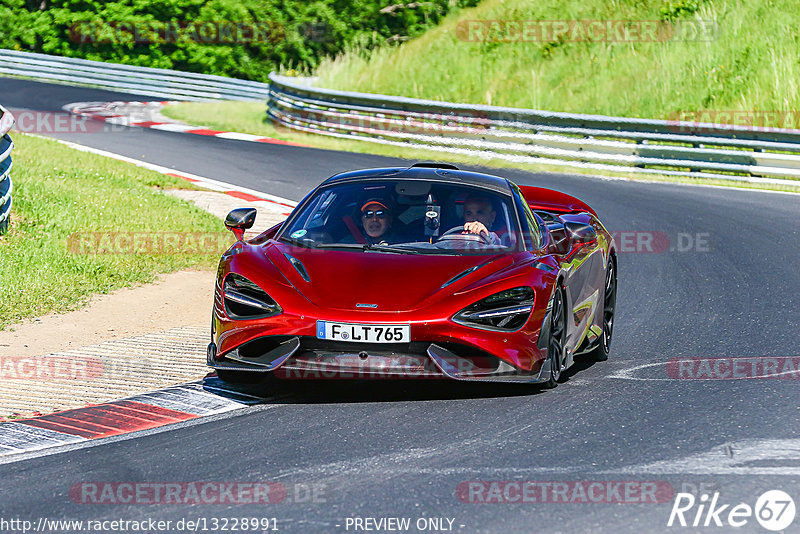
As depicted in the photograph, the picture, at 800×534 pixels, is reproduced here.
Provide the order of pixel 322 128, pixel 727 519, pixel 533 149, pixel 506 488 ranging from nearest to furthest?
pixel 727 519, pixel 506 488, pixel 533 149, pixel 322 128

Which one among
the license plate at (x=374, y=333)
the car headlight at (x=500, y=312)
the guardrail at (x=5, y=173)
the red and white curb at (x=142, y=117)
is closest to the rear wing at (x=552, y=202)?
the car headlight at (x=500, y=312)

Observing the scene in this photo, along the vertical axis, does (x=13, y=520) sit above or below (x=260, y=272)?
below

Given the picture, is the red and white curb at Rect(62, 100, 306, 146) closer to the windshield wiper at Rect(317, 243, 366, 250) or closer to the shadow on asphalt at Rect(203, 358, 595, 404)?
the windshield wiper at Rect(317, 243, 366, 250)

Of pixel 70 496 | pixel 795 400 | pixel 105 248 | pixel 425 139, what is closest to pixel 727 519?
pixel 795 400

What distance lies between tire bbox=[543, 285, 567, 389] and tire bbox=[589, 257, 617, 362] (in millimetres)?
1230

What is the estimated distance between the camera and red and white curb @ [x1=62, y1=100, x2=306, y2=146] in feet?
84.3

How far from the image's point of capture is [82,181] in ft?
55.9

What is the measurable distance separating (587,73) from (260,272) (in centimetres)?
2287

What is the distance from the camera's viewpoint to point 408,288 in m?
6.90

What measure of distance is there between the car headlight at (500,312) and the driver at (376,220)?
123 cm

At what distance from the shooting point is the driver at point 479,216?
25.6 feet

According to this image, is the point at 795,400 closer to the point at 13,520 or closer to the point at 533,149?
the point at 13,520

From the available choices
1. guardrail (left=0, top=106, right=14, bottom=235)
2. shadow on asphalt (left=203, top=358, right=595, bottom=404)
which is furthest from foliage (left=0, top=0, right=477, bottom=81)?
shadow on asphalt (left=203, top=358, right=595, bottom=404)

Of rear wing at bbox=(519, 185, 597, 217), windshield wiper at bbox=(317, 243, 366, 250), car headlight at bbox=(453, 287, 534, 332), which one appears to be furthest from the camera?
rear wing at bbox=(519, 185, 597, 217)
